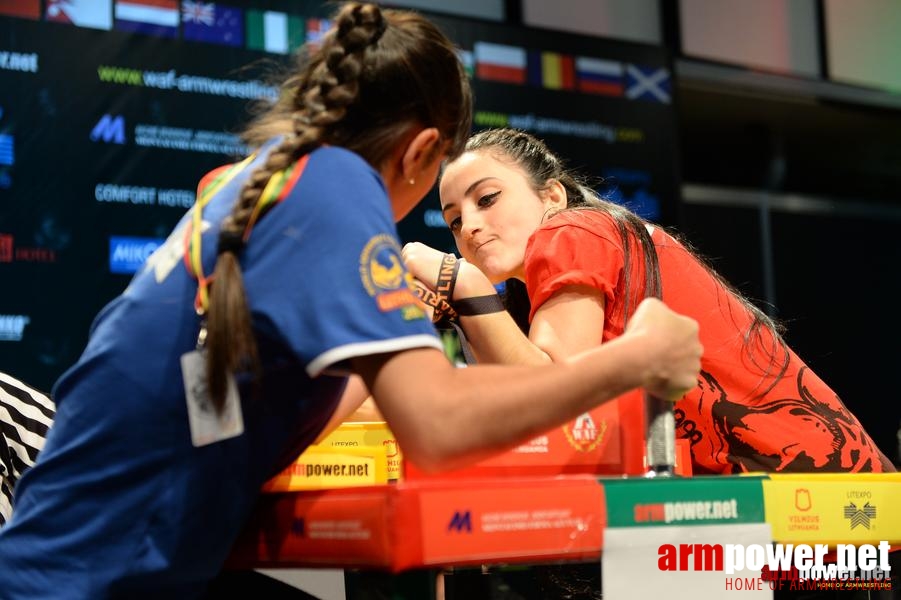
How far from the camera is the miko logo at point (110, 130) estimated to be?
11.1ft

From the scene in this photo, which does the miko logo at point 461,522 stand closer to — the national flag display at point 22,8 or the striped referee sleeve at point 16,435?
the striped referee sleeve at point 16,435

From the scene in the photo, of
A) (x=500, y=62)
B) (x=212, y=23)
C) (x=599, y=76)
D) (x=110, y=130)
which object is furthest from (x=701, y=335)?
(x=599, y=76)

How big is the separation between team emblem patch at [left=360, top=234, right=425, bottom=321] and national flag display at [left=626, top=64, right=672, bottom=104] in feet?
12.1

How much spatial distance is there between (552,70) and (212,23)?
4.69 feet

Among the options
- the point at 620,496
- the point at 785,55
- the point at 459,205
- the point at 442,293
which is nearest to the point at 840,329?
the point at 785,55

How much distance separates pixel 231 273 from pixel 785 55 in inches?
191

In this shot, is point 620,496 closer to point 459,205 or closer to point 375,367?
point 375,367

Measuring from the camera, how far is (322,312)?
3.08 feet

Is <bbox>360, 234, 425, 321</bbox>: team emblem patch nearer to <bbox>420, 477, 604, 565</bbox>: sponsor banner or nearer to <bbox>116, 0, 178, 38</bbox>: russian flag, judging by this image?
<bbox>420, 477, 604, 565</bbox>: sponsor banner

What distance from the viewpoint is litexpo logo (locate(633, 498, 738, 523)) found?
1035 mm

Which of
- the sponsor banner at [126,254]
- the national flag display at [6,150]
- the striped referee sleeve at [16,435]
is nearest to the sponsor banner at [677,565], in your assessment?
the striped referee sleeve at [16,435]

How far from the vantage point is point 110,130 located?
3.42 meters

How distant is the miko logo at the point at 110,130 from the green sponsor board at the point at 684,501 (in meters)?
2.78

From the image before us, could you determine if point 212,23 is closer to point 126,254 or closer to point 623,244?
point 126,254
